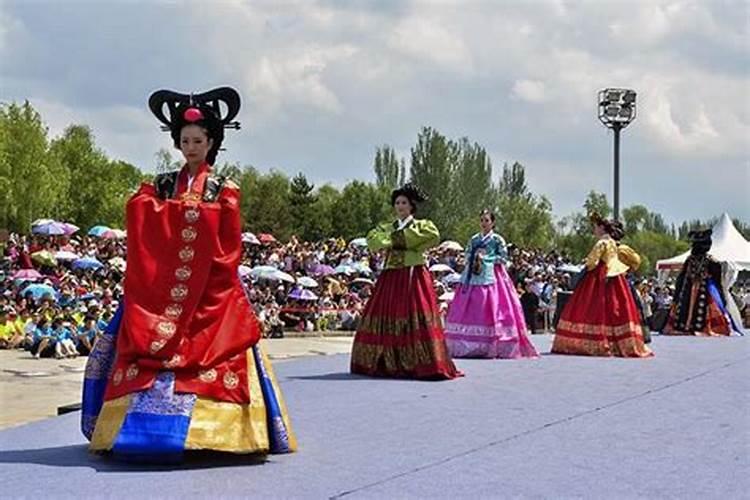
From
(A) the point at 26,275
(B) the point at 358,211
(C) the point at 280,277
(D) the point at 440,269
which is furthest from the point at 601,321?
(B) the point at 358,211

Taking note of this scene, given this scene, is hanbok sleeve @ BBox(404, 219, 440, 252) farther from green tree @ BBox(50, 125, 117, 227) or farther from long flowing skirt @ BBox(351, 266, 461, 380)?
green tree @ BBox(50, 125, 117, 227)

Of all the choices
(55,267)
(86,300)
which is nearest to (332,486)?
(86,300)

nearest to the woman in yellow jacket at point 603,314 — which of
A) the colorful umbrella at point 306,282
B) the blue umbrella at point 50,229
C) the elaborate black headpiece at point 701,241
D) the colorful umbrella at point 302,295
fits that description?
the elaborate black headpiece at point 701,241

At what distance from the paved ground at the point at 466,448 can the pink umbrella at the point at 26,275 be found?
11.1 metres

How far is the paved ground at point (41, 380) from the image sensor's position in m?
7.51

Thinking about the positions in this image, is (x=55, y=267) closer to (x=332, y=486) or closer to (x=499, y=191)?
(x=332, y=486)

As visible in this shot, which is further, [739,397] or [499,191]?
[499,191]

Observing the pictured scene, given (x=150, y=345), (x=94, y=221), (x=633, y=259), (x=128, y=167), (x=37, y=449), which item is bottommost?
(x=37, y=449)

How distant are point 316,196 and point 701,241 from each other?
4537 cm

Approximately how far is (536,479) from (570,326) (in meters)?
6.28

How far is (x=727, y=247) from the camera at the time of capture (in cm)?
3025

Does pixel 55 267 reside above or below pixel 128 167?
below

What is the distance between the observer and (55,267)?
781 inches

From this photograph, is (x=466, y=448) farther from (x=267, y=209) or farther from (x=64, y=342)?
(x=267, y=209)
